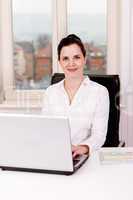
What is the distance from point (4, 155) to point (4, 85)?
1.75 m

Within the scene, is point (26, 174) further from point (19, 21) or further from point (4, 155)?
point (19, 21)

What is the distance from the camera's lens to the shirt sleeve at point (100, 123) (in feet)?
6.71

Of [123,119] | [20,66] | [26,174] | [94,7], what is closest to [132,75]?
[123,119]

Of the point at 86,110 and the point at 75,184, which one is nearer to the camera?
the point at 75,184

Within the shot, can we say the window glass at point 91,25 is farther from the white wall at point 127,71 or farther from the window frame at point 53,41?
the white wall at point 127,71

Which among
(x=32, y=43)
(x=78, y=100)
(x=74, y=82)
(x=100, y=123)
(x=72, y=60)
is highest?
(x=32, y=43)

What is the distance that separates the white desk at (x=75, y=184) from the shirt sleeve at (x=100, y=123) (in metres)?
0.42

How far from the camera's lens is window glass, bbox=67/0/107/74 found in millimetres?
3061

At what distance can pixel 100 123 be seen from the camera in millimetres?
2086

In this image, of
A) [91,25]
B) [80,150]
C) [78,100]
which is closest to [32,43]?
[91,25]

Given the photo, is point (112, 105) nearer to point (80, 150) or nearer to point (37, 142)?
point (80, 150)

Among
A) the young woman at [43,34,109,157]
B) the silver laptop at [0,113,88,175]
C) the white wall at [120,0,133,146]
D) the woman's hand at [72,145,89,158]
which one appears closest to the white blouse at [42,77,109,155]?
the young woman at [43,34,109,157]

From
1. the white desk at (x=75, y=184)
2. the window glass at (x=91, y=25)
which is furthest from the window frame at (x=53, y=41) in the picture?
the white desk at (x=75, y=184)

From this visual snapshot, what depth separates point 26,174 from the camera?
1529 millimetres
